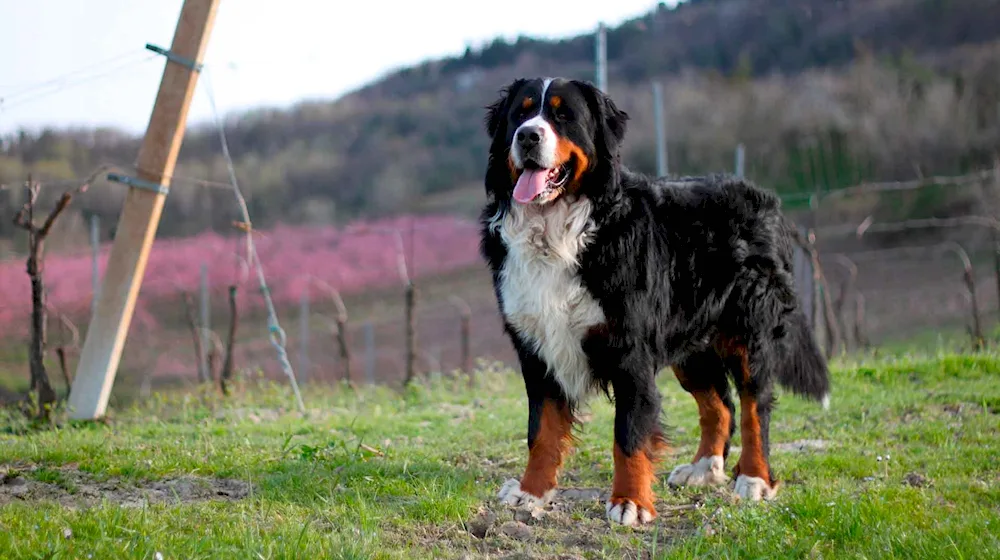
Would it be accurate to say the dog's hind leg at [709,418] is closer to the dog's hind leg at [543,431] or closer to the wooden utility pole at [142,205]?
the dog's hind leg at [543,431]

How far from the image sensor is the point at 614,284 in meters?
4.24

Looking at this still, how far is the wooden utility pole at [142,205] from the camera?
Answer: 6387 mm

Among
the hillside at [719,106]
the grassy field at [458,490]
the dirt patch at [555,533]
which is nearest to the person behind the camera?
the grassy field at [458,490]

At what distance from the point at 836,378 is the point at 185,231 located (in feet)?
45.0

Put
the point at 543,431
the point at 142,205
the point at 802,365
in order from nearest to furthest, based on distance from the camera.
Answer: the point at 543,431
the point at 802,365
the point at 142,205

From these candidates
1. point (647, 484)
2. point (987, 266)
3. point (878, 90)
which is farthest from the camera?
point (878, 90)

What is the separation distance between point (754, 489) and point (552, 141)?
1966mm

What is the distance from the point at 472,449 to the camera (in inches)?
219

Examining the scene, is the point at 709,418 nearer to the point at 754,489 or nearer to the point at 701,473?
the point at 701,473

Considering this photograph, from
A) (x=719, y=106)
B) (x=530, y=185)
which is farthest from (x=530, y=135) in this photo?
(x=719, y=106)

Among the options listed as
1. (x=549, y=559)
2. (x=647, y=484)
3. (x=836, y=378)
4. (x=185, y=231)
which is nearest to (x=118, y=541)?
(x=549, y=559)

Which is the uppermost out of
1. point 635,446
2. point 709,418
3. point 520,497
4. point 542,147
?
point 542,147

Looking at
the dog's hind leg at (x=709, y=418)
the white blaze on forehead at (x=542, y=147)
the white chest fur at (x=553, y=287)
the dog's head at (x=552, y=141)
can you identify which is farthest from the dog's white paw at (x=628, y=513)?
the white blaze on forehead at (x=542, y=147)

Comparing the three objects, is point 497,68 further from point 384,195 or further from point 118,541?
point 118,541
